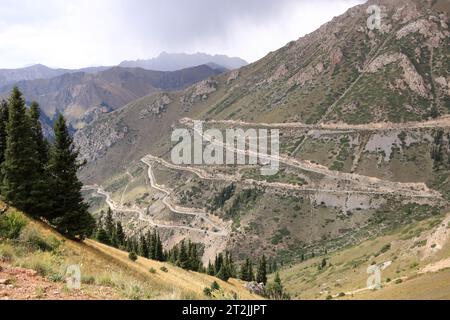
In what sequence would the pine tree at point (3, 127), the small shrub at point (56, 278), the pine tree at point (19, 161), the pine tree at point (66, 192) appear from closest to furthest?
1. the small shrub at point (56, 278)
2. the pine tree at point (19, 161)
3. the pine tree at point (66, 192)
4. the pine tree at point (3, 127)

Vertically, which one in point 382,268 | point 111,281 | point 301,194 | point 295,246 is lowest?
point 295,246

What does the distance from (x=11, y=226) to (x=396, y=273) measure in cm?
4095

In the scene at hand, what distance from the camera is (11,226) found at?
73.5 feet

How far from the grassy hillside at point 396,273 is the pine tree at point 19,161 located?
1114 inches

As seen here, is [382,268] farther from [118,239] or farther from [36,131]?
[118,239]

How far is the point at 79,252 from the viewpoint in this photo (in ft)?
94.9

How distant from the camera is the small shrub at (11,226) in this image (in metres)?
21.6

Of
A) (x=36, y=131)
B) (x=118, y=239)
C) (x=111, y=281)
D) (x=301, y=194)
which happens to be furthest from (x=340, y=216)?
(x=111, y=281)

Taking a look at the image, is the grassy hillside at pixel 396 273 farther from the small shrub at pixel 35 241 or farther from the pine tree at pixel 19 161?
the pine tree at pixel 19 161

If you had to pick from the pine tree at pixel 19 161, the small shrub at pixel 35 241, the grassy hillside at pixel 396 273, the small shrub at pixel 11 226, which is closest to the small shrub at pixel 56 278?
the small shrub at pixel 11 226

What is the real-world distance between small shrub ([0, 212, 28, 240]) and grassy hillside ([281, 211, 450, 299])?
21.9 meters

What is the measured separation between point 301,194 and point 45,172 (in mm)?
166624
